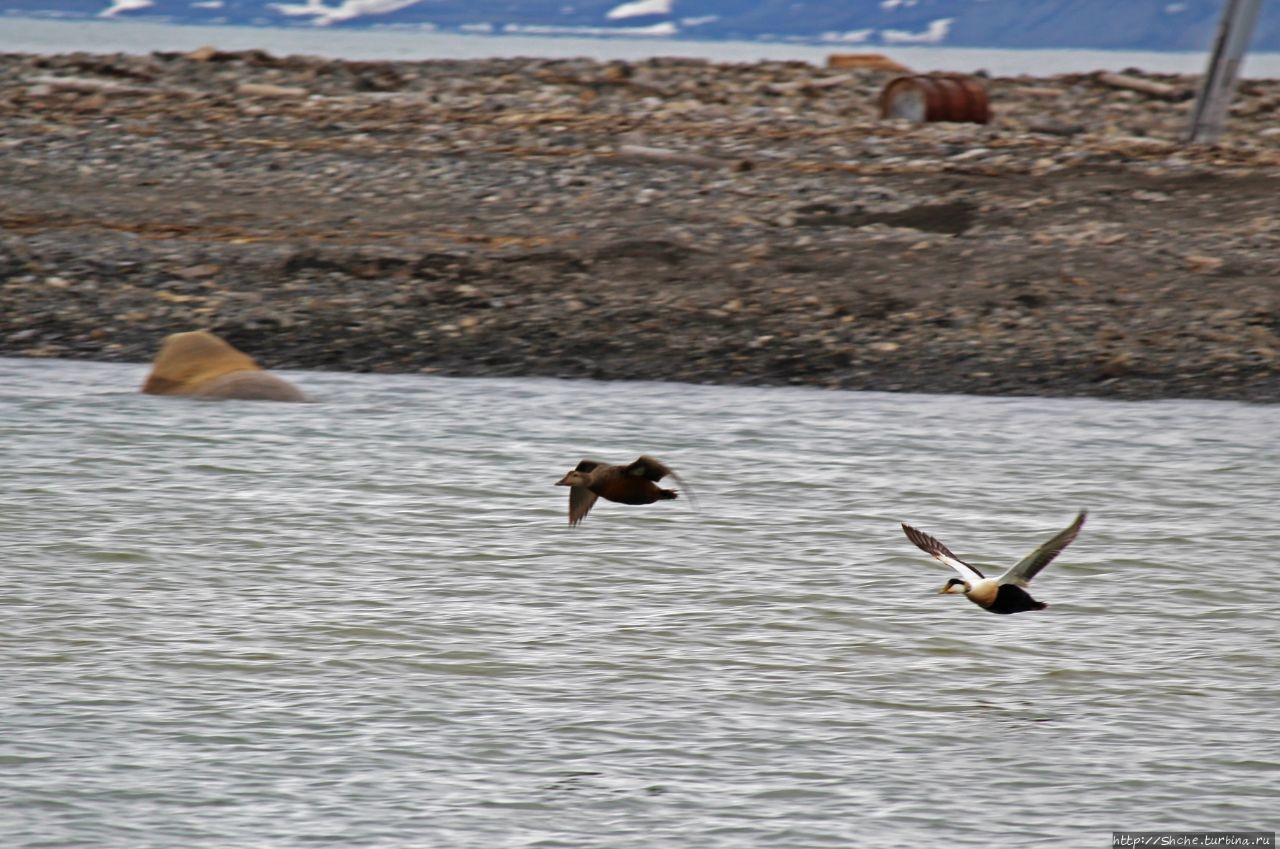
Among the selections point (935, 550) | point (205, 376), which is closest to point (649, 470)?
point (935, 550)

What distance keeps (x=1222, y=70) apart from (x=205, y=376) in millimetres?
14540

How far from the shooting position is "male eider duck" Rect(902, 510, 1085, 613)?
26.9ft

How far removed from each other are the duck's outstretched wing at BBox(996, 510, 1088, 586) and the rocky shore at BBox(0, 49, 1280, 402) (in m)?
9.48

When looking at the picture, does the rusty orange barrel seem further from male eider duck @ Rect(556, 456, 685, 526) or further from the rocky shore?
male eider duck @ Rect(556, 456, 685, 526)

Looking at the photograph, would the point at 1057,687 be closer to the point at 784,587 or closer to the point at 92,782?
the point at 784,587

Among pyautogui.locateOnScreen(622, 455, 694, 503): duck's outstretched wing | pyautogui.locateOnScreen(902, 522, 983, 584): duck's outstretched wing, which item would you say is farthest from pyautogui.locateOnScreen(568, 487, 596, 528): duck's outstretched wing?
pyautogui.locateOnScreen(902, 522, 983, 584): duck's outstretched wing

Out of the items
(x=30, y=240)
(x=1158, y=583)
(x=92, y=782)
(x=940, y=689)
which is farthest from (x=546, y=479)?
(x=30, y=240)

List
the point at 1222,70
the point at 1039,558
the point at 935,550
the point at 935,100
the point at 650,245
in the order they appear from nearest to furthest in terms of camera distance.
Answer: the point at 1039,558, the point at 935,550, the point at 650,245, the point at 1222,70, the point at 935,100

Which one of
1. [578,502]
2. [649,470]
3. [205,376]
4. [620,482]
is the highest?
[649,470]

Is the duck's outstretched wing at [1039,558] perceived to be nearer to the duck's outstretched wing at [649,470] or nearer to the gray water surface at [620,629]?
the gray water surface at [620,629]

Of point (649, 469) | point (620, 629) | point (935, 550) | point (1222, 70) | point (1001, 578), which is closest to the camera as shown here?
point (935, 550)

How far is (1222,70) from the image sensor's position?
25.8 m

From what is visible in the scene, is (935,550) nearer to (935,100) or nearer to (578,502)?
(578,502)

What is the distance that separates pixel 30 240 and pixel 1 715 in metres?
12.8
